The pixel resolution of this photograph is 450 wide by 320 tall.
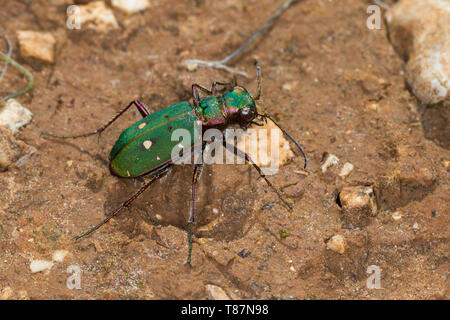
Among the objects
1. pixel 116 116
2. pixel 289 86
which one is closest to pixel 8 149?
pixel 116 116

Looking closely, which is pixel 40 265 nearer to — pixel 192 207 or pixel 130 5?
pixel 192 207

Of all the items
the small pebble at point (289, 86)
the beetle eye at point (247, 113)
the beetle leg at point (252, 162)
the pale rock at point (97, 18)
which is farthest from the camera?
the pale rock at point (97, 18)

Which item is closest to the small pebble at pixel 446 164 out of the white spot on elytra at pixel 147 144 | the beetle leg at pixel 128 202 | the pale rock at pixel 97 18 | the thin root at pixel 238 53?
the thin root at pixel 238 53

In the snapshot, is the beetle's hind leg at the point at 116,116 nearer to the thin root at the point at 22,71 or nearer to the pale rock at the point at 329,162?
the thin root at the point at 22,71

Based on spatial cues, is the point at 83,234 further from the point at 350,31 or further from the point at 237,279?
the point at 350,31

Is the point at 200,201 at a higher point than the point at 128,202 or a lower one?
lower
